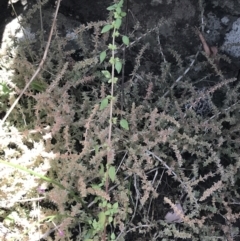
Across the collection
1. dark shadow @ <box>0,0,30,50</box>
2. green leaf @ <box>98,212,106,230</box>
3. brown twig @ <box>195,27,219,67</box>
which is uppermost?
dark shadow @ <box>0,0,30,50</box>

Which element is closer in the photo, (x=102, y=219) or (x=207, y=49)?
(x=102, y=219)

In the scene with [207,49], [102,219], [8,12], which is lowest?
[102,219]

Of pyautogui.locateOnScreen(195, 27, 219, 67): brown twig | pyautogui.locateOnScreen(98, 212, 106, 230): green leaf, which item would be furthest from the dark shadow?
pyautogui.locateOnScreen(98, 212, 106, 230): green leaf

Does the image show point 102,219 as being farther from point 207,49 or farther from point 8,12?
point 8,12

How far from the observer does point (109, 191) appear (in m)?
1.84

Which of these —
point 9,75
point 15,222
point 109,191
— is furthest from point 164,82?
point 15,222

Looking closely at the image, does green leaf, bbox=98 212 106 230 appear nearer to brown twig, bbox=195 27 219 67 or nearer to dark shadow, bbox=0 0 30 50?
brown twig, bbox=195 27 219 67

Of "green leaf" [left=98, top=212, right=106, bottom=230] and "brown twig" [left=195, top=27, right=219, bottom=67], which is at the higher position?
"brown twig" [left=195, top=27, right=219, bottom=67]

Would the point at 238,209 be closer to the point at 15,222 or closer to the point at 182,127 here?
the point at 182,127

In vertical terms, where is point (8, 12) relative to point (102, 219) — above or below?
above

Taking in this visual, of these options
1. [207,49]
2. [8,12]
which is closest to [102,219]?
[207,49]

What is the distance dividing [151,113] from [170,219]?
44 cm

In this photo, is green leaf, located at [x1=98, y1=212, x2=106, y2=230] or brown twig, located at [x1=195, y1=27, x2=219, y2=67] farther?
brown twig, located at [x1=195, y1=27, x2=219, y2=67]

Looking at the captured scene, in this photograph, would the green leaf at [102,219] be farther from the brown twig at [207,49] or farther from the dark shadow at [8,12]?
the dark shadow at [8,12]
